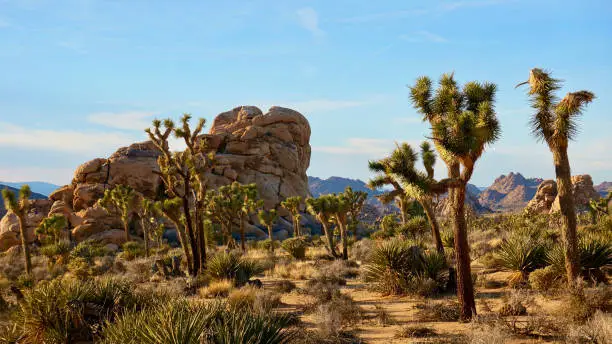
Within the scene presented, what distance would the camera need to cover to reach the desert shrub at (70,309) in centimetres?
812

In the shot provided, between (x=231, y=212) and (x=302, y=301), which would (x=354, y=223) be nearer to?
(x=231, y=212)

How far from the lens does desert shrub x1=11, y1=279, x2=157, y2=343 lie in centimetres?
812

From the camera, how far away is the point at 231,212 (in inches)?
1437

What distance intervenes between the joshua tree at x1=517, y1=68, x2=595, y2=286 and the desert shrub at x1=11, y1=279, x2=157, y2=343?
9953mm

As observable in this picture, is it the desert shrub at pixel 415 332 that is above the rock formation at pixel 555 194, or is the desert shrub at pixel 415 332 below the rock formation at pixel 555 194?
below

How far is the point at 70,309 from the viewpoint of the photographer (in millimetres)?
8258

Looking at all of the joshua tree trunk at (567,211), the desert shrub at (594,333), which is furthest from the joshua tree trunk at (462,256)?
the joshua tree trunk at (567,211)

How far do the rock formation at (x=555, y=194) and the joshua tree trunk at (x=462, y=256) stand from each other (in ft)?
168

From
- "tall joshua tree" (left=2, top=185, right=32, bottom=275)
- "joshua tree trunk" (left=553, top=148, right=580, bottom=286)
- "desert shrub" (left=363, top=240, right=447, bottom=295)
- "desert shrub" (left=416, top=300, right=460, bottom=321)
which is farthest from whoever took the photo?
"tall joshua tree" (left=2, top=185, right=32, bottom=275)

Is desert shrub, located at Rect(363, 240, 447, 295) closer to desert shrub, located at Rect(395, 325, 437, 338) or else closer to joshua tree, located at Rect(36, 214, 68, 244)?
desert shrub, located at Rect(395, 325, 437, 338)

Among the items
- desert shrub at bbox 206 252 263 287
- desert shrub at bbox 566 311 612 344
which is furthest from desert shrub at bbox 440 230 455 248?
desert shrub at bbox 566 311 612 344

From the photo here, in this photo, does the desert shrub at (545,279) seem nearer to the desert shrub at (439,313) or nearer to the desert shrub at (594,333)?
the desert shrub at (439,313)

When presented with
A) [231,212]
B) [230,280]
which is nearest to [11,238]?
[231,212]

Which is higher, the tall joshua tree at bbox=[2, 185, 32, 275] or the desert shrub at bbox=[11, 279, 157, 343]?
the tall joshua tree at bbox=[2, 185, 32, 275]
